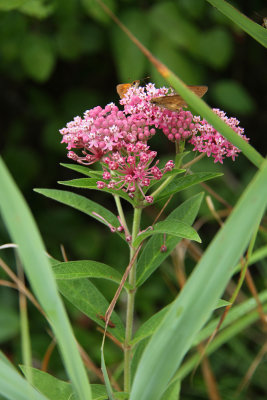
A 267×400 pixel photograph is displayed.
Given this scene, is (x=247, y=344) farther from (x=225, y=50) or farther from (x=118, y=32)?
(x=118, y=32)

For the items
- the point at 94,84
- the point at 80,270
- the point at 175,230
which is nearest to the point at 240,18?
the point at 175,230

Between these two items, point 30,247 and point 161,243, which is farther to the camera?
point 161,243

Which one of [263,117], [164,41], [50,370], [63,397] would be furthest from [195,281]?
[263,117]

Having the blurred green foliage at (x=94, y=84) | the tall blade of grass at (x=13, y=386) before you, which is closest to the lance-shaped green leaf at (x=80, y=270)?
the tall blade of grass at (x=13, y=386)

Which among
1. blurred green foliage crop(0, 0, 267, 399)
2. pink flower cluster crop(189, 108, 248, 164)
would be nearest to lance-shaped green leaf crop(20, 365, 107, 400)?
pink flower cluster crop(189, 108, 248, 164)

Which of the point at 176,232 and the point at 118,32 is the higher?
the point at 118,32

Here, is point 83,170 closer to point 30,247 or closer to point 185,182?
point 185,182
